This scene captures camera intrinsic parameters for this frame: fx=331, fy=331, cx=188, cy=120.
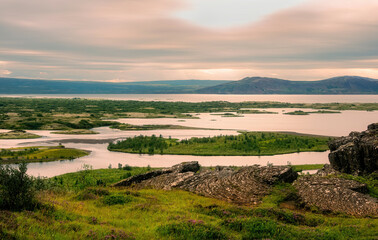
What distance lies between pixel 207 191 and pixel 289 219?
27.0 feet

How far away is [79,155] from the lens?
61.4 m

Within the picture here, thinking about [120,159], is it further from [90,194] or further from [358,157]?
[358,157]

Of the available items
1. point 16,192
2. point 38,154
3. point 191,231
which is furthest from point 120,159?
point 191,231

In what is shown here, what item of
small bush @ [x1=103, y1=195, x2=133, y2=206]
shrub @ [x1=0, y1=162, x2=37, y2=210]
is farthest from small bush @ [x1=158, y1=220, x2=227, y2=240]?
shrub @ [x1=0, y1=162, x2=37, y2=210]

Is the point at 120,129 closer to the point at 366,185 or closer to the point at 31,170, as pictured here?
the point at 31,170

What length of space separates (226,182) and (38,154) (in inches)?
1752

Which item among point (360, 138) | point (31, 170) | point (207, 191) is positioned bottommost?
point (31, 170)

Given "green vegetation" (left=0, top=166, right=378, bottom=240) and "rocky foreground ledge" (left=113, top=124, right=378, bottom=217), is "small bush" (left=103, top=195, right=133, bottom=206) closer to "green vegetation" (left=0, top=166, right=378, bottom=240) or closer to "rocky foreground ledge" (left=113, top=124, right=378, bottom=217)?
"green vegetation" (left=0, top=166, right=378, bottom=240)

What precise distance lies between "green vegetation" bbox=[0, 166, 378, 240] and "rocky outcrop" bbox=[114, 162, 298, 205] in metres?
2.32

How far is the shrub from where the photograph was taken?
17422mm

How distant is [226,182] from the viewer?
26.6 metres

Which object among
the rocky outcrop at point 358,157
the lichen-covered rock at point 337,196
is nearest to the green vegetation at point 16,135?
the rocky outcrop at point 358,157

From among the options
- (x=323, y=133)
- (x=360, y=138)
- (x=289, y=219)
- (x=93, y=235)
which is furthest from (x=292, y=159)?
(x=93, y=235)

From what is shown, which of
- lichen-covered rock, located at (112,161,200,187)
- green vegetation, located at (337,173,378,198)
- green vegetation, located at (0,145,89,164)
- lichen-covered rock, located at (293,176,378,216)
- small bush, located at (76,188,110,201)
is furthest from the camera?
green vegetation, located at (0,145,89,164)
